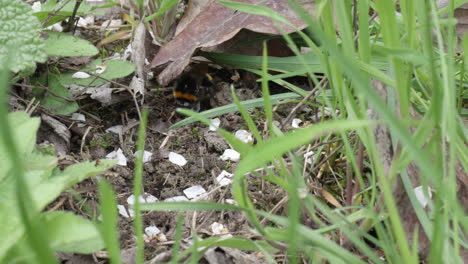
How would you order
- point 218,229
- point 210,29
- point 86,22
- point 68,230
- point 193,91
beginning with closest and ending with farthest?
1. point 68,230
2. point 218,229
3. point 193,91
4. point 210,29
5. point 86,22

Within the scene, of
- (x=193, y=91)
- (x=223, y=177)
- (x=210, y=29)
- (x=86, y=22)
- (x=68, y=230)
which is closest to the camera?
(x=68, y=230)

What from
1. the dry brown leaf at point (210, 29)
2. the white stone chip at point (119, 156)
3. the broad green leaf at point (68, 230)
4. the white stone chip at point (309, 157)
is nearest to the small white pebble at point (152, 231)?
the white stone chip at point (119, 156)

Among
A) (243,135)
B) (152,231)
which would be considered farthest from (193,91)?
(152,231)

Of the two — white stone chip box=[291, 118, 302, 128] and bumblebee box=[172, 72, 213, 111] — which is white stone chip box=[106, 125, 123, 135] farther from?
white stone chip box=[291, 118, 302, 128]

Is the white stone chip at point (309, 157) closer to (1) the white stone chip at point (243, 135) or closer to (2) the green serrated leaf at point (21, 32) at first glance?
(1) the white stone chip at point (243, 135)

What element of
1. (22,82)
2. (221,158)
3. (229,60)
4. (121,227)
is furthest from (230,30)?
(121,227)

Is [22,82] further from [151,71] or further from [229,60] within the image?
[229,60]

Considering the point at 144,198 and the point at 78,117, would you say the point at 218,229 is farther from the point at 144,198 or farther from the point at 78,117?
the point at 78,117
